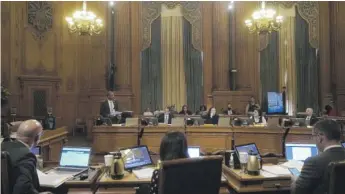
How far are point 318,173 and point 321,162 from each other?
7cm

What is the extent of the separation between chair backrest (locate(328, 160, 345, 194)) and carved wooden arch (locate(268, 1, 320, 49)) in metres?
9.35

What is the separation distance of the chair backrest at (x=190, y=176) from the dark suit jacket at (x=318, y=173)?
1.90 feet

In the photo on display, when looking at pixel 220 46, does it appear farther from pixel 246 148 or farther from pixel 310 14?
pixel 246 148

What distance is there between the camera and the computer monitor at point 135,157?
Result: 327 centimetres

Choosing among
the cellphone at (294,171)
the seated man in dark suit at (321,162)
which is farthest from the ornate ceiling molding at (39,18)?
the seated man in dark suit at (321,162)

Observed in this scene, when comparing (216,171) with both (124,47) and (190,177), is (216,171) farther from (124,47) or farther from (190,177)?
(124,47)

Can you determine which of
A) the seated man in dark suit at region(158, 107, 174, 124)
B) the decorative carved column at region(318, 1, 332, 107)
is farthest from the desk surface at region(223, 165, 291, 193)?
the decorative carved column at region(318, 1, 332, 107)

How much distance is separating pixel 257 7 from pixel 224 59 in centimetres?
188

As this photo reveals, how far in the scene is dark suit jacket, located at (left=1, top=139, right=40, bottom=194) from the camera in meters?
2.26

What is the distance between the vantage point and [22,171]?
7.55 feet

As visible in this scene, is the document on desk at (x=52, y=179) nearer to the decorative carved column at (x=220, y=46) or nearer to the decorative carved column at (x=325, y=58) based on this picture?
the decorative carved column at (x=220, y=46)

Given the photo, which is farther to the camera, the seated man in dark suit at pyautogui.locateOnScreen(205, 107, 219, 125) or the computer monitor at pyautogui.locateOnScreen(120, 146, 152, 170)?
the seated man in dark suit at pyautogui.locateOnScreen(205, 107, 219, 125)

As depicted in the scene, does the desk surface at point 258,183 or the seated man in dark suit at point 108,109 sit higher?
the seated man in dark suit at point 108,109

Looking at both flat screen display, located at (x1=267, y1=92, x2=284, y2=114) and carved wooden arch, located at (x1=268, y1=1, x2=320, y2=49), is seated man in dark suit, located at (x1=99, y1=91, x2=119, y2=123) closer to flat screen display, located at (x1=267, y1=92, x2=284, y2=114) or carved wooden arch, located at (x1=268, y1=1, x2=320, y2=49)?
flat screen display, located at (x1=267, y1=92, x2=284, y2=114)
